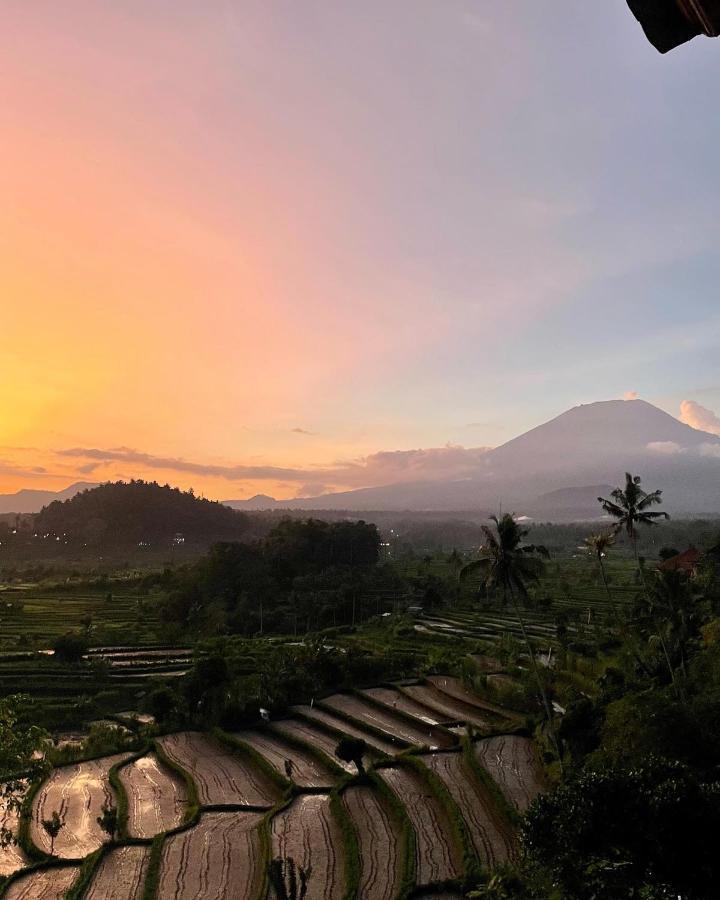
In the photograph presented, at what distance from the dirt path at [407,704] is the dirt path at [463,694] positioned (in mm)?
2559

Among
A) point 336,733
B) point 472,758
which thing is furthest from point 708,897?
point 336,733

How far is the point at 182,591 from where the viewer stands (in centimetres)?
7438

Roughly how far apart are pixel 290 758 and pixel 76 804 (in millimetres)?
9395

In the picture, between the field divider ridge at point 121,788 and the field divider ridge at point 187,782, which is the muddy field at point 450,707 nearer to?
the field divider ridge at point 187,782

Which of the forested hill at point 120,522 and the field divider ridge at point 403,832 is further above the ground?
the forested hill at point 120,522

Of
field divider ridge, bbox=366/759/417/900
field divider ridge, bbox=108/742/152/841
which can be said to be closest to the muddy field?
field divider ridge, bbox=366/759/417/900

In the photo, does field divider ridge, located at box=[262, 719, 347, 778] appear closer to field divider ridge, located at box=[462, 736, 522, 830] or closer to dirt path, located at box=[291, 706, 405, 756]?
dirt path, located at box=[291, 706, 405, 756]

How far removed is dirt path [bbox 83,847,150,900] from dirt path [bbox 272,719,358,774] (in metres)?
9.90

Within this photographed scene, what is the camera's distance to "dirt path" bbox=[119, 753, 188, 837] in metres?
21.9

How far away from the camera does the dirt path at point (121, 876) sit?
17.4 metres

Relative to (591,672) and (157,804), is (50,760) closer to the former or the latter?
(157,804)

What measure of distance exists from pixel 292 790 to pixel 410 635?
33421mm

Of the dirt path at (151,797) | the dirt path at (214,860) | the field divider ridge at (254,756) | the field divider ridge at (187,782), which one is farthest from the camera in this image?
the field divider ridge at (254,756)

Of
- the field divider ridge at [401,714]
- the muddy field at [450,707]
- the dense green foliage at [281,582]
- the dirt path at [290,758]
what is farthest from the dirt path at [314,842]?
the dense green foliage at [281,582]
